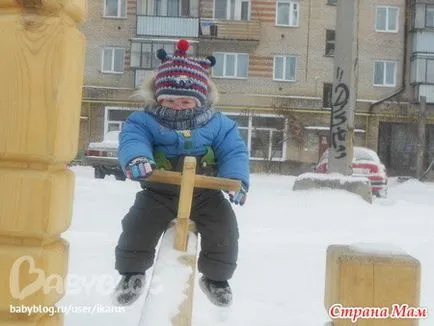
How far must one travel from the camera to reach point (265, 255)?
5086 millimetres

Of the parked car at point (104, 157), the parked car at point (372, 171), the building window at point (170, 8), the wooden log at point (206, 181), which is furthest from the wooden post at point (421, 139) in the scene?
the wooden log at point (206, 181)

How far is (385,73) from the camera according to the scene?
28203mm

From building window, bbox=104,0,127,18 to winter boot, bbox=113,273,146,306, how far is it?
2644 cm

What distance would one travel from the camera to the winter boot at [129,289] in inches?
117

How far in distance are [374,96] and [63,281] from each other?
27.2 meters

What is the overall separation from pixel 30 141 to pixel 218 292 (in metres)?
1.44

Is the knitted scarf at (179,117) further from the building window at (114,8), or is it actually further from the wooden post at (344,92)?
the building window at (114,8)

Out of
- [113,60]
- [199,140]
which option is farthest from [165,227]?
[113,60]

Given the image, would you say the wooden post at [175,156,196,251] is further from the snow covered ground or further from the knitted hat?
the knitted hat

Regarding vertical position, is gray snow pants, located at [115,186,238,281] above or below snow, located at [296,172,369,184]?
below

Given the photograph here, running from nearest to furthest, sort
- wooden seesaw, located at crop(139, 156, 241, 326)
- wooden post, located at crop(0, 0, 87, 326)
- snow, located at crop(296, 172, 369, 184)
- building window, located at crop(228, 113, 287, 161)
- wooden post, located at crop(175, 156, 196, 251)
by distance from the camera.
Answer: wooden post, located at crop(0, 0, 87, 326) < wooden seesaw, located at crop(139, 156, 241, 326) < wooden post, located at crop(175, 156, 196, 251) < snow, located at crop(296, 172, 369, 184) < building window, located at crop(228, 113, 287, 161)

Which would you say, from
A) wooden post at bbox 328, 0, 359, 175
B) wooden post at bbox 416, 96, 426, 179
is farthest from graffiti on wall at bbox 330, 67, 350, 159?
wooden post at bbox 416, 96, 426, 179

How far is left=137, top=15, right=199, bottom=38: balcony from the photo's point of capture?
27.1 metres

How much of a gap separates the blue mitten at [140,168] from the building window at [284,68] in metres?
25.6
